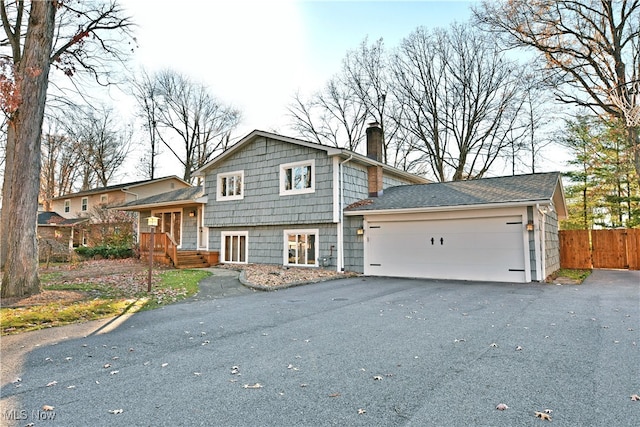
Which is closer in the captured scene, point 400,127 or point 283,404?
point 283,404

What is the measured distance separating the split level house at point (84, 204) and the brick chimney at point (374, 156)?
18.7 m

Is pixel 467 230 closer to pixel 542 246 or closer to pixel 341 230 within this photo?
pixel 542 246

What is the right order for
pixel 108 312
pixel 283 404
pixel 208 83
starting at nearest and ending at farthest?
pixel 283 404 → pixel 108 312 → pixel 208 83

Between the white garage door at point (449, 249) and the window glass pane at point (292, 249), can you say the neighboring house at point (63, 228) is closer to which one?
the window glass pane at point (292, 249)

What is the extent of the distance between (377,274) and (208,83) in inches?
1039

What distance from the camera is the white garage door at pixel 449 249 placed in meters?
10.8

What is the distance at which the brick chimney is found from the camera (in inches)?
585

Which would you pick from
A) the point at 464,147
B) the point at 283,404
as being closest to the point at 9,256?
the point at 283,404

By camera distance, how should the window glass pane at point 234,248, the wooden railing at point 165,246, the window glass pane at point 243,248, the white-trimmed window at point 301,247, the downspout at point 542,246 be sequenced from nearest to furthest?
the downspout at point 542,246 < the white-trimmed window at point 301,247 < the wooden railing at point 165,246 < the window glass pane at point 243,248 < the window glass pane at point 234,248

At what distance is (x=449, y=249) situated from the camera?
11812 mm

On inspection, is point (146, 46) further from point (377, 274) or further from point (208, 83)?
point (208, 83)

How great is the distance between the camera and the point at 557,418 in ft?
9.08

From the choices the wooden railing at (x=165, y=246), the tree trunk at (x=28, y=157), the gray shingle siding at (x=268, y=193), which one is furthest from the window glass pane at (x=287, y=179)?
the tree trunk at (x=28, y=157)

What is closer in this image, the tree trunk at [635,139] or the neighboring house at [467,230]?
the neighboring house at [467,230]
